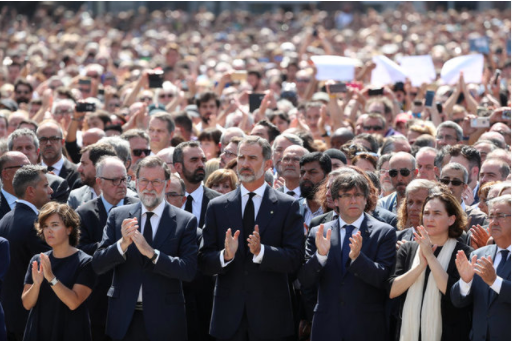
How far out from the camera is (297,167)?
8.80m

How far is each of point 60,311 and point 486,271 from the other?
3.06m

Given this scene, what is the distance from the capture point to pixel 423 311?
6695mm

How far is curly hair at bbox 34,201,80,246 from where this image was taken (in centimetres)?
715

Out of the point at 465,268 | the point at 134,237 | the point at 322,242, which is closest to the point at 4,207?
the point at 134,237

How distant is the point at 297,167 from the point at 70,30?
810 inches

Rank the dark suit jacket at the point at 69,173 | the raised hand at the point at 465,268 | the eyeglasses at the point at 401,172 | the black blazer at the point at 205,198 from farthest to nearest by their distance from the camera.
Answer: the dark suit jacket at the point at 69,173
the eyeglasses at the point at 401,172
the black blazer at the point at 205,198
the raised hand at the point at 465,268

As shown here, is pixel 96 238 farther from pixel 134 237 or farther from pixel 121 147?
pixel 121 147

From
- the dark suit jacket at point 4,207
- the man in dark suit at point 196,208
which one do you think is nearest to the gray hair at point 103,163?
the man in dark suit at point 196,208

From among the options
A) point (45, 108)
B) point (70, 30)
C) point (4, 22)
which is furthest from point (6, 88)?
point (4, 22)

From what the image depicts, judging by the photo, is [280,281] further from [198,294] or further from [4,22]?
[4,22]

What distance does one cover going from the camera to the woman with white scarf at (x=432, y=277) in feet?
21.9

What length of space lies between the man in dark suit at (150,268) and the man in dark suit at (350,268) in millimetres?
910

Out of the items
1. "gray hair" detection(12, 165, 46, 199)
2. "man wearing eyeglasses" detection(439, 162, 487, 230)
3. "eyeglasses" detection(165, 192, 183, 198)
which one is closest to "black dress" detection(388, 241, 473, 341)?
"man wearing eyeglasses" detection(439, 162, 487, 230)

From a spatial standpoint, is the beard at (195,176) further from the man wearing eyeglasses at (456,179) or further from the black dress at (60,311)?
the man wearing eyeglasses at (456,179)
